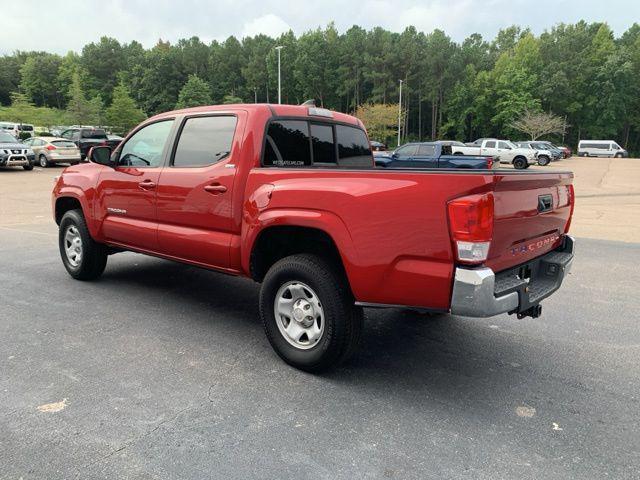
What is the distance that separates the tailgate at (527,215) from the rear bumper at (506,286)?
0.27ft

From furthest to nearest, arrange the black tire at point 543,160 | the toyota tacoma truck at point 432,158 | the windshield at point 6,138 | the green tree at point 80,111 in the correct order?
1. the green tree at point 80,111
2. the black tire at point 543,160
3. the windshield at point 6,138
4. the toyota tacoma truck at point 432,158

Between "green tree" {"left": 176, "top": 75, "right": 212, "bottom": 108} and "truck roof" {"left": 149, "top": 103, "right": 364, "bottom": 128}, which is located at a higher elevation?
"green tree" {"left": 176, "top": 75, "right": 212, "bottom": 108}

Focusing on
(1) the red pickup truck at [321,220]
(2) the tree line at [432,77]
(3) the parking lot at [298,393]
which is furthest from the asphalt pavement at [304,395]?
(2) the tree line at [432,77]

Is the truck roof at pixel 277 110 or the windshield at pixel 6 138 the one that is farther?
the windshield at pixel 6 138

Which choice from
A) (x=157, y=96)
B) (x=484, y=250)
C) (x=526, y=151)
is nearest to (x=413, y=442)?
(x=484, y=250)

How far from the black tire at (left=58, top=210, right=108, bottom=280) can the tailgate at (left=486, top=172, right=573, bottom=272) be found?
14.6ft

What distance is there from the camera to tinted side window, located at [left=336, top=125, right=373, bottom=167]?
15.8 ft

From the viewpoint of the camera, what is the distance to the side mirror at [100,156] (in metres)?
5.15

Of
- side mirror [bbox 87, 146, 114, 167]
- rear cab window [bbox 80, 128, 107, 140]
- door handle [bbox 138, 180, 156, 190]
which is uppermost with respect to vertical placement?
rear cab window [bbox 80, 128, 107, 140]

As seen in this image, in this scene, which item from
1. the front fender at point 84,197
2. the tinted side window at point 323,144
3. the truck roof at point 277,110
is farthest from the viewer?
the front fender at point 84,197

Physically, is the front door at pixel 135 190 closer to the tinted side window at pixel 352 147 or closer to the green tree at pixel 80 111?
the tinted side window at pixel 352 147

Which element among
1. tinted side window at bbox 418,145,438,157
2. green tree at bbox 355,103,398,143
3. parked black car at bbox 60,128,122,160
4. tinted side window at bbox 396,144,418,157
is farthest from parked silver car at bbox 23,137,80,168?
green tree at bbox 355,103,398,143

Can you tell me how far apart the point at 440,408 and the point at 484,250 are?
3.47 ft

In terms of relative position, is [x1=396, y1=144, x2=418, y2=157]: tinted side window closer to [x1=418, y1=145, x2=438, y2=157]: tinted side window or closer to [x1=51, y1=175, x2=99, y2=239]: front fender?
[x1=418, y1=145, x2=438, y2=157]: tinted side window
